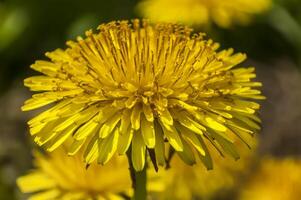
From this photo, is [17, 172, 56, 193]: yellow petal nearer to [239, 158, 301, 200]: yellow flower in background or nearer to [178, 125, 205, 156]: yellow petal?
[178, 125, 205, 156]: yellow petal

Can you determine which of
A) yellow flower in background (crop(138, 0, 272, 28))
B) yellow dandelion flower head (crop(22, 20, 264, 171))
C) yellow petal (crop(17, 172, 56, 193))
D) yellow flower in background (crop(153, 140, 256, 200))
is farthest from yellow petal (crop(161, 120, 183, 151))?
yellow flower in background (crop(138, 0, 272, 28))

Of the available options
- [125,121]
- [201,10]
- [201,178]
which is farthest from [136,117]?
[201,10]

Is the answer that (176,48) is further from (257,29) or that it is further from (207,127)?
(257,29)

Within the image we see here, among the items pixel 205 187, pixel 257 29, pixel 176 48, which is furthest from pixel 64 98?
pixel 257 29

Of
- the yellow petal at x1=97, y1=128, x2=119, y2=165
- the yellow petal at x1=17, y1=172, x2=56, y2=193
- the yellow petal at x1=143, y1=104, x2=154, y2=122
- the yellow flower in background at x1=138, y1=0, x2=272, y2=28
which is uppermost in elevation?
the yellow flower in background at x1=138, y1=0, x2=272, y2=28

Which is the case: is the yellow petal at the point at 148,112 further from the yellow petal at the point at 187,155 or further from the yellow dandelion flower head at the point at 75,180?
the yellow dandelion flower head at the point at 75,180
